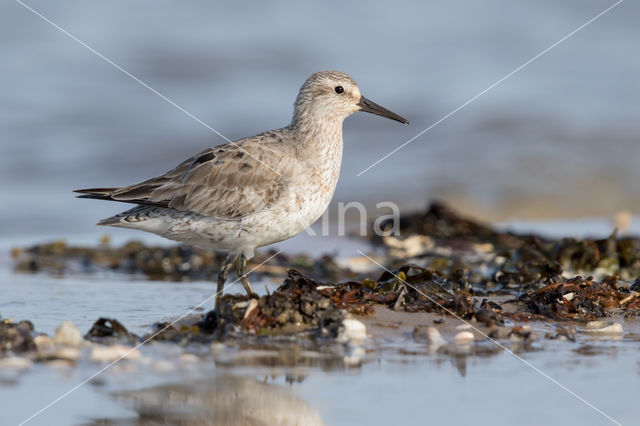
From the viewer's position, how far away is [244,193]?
19.8 ft

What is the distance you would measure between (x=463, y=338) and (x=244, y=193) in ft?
6.96

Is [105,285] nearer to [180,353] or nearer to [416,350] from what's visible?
[180,353]

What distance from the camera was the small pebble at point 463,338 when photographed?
15.4 ft

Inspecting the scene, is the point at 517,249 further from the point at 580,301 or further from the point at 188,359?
the point at 188,359

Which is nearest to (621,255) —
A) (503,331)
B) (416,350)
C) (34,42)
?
(503,331)

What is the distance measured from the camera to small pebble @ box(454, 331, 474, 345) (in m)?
4.70

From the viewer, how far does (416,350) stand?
4535mm

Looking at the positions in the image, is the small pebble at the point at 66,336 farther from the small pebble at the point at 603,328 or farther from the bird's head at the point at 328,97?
the small pebble at the point at 603,328

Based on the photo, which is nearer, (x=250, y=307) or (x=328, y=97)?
(x=250, y=307)

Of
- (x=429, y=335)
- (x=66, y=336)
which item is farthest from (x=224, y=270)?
(x=429, y=335)

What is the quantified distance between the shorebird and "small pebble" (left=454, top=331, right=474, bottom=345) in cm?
168

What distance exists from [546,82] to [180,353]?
510 inches

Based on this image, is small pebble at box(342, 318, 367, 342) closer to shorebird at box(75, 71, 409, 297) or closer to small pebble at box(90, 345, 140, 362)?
small pebble at box(90, 345, 140, 362)

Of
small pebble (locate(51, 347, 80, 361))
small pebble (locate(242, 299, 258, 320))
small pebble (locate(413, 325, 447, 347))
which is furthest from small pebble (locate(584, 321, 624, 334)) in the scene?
small pebble (locate(51, 347, 80, 361))
